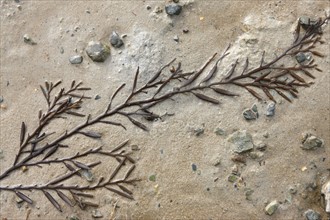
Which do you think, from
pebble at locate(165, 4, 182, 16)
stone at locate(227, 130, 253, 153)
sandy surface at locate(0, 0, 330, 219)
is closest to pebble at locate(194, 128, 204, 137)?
sandy surface at locate(0, 0, 330, 219)

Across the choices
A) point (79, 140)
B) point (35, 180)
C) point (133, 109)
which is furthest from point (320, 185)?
point (35, 180)

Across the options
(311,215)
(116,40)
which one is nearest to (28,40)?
(116,40)

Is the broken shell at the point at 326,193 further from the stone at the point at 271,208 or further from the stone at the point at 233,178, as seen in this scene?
the stone at the point at 233,178

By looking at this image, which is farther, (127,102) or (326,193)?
(127,102)

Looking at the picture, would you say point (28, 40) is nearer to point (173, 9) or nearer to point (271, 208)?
point (173, 9)

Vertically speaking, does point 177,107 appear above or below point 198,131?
above

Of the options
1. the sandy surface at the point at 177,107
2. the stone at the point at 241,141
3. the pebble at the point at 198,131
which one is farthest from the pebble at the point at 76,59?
the stone at the point at 241,141
